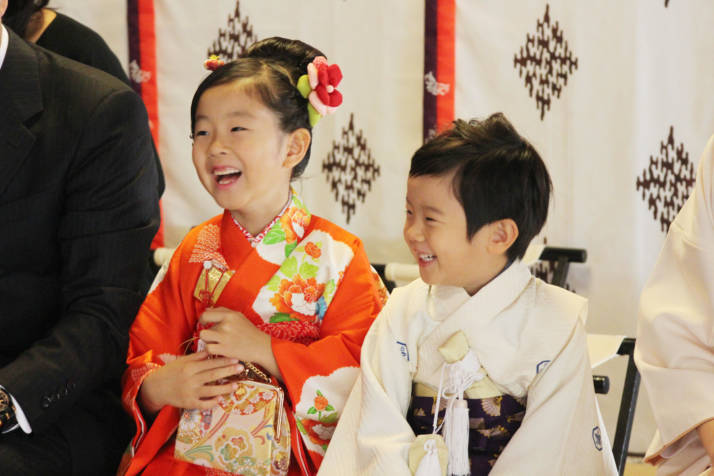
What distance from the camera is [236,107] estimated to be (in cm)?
176

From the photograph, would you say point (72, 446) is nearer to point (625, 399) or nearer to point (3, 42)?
point (3, 42)

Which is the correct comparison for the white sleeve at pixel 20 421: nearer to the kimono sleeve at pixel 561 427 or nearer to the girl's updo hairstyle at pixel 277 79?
the girl's updo hairstyle at pixel 277 79

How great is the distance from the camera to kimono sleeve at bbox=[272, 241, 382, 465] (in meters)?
1.71

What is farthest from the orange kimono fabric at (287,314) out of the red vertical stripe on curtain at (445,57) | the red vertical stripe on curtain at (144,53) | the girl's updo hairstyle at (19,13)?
the red vertical stripe on curtain at (144,53)

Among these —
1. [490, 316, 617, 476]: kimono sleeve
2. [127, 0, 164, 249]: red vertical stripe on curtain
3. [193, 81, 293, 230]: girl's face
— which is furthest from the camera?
[127, 0, 164, 249]: red vertical stripe on curtain

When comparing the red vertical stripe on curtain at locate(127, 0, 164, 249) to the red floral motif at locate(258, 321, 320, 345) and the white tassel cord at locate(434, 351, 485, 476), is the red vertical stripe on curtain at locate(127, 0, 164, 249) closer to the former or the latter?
the red floral motif at locate(258, 321, 320, 345)

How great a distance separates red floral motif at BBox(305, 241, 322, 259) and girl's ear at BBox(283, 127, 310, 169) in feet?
0.56

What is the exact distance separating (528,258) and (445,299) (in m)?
1.04

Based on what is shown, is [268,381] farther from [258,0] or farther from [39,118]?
[258,0]

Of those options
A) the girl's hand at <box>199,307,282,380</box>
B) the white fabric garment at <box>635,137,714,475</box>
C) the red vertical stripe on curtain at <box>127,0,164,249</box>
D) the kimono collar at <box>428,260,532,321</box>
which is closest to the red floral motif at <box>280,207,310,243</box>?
the girl's hand at <box>199,307,282,380</box>

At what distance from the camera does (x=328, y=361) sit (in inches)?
68.0

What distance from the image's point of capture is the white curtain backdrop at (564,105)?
2697 millimetres

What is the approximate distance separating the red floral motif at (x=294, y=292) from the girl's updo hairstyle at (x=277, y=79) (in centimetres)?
27

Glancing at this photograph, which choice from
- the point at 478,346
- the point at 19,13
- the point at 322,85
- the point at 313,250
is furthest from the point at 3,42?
the point at 478,346
